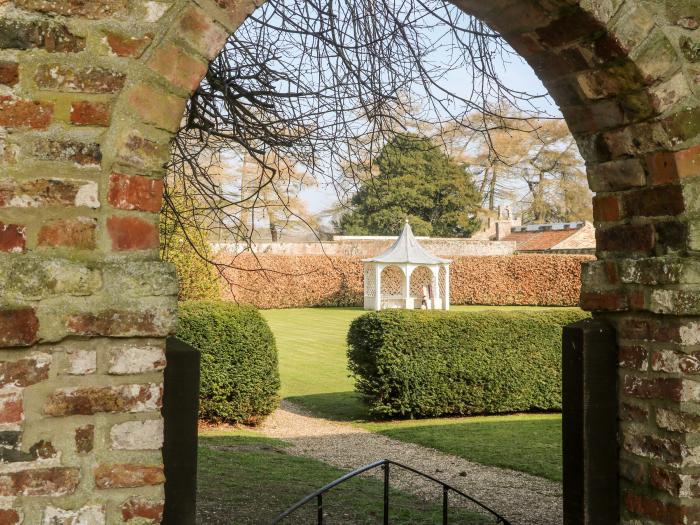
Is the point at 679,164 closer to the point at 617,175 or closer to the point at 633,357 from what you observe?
the point at 617,175

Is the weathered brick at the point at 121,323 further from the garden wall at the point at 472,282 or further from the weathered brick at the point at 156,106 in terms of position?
the garden wall at the point at 472,282

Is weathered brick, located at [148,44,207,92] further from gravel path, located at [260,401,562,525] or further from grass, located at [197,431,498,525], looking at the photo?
gravel path, located at [260,401,562,525]

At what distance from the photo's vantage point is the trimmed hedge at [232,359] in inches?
389

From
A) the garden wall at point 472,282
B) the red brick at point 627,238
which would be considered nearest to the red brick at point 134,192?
the red brick at point 627,238

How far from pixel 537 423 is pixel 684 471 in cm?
831

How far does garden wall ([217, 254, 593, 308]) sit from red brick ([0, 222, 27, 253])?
89.5 ft

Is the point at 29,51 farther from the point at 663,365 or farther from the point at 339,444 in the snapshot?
the point at 339,444

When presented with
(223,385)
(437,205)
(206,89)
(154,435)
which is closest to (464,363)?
(223,385)

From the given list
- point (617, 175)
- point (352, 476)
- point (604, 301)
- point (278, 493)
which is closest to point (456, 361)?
point (278, 493)

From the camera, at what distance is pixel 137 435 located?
204 cm

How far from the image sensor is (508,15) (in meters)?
2.82

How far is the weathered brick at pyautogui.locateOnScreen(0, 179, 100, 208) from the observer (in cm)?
196

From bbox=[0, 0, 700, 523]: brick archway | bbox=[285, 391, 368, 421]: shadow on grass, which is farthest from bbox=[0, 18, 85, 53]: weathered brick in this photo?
bbox=[285, 391, 368, 421]: shadow on grass

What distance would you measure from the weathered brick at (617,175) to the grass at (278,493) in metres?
4.01
